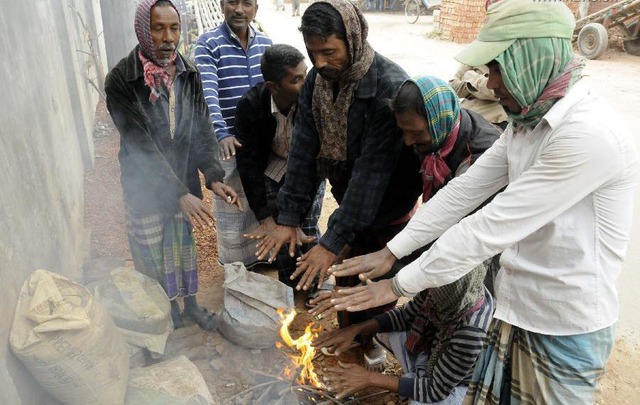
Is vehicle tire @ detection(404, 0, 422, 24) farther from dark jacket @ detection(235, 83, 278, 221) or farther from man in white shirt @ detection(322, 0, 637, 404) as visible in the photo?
man in white shirt @ detection(322, 0, 637, 404)

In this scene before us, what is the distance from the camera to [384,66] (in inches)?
103

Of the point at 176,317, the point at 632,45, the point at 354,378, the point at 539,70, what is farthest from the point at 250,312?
the point at 632,45

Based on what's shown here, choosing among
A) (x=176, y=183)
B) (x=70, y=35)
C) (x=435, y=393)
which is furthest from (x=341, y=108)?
(x=70, y=35)

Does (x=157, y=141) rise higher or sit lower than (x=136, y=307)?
higher

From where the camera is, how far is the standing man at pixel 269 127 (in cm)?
303

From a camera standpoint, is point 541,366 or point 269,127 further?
point 269,127

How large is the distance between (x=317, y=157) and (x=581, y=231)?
1.64 metres

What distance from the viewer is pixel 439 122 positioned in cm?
228

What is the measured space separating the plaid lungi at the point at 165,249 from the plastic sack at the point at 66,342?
93 centimetres

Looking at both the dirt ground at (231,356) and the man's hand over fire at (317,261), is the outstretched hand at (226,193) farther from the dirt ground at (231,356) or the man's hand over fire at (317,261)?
the dirt ground at (231,356)

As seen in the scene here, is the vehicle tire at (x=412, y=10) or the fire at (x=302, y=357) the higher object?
the vehicle tire at (x=412, y=10)

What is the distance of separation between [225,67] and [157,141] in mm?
1201

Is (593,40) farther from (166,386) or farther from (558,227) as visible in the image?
(166,386)

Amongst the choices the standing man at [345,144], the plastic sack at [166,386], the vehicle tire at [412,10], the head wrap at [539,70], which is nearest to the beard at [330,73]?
the standing man at [345,144]
